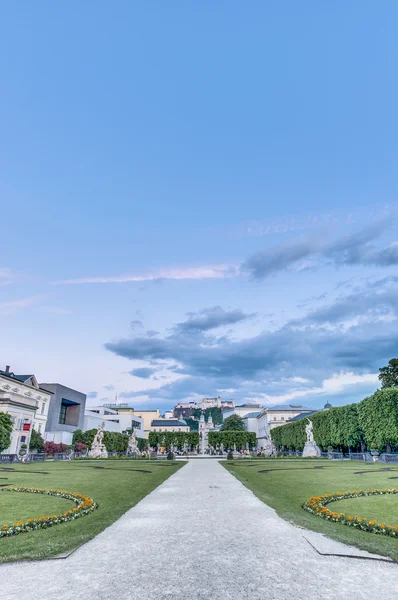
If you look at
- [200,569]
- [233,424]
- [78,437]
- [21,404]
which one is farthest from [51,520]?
[233,424]

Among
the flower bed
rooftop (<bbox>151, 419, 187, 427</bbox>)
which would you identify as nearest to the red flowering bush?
the flower bed

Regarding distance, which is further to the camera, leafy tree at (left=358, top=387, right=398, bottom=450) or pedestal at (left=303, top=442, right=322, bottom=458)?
pedestal at (left=303, top=442, right=322, bottom=458)

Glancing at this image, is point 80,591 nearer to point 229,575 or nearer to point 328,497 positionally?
point 229,575

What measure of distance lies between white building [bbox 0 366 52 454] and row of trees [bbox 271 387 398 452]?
4737 cm

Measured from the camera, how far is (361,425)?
1987 inches

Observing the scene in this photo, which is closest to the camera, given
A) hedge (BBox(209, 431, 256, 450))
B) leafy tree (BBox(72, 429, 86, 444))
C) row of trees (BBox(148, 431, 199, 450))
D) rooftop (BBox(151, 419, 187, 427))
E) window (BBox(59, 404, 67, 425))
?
leafy tree (BBox(72, 429, 86, 444))

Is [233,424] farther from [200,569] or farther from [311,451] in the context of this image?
[200,569]

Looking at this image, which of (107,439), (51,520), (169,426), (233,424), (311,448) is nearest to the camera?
(51,520)

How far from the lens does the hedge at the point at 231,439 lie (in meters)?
A: 87.2

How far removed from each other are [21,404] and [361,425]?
50156mm

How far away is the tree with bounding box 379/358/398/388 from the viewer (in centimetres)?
7625

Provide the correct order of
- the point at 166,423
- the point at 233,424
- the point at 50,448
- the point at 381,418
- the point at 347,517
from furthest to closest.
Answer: the point at 166,423 < the point at 233,424 < the point at 50,448 < the point at 381,418 < the point at 347,517

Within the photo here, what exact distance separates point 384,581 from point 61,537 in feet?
24.3

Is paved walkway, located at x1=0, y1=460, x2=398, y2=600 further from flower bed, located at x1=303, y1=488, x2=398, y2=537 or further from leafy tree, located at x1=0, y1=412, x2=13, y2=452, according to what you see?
leafy tree, located at x1=0, y1=412, x2=13, y2=452
